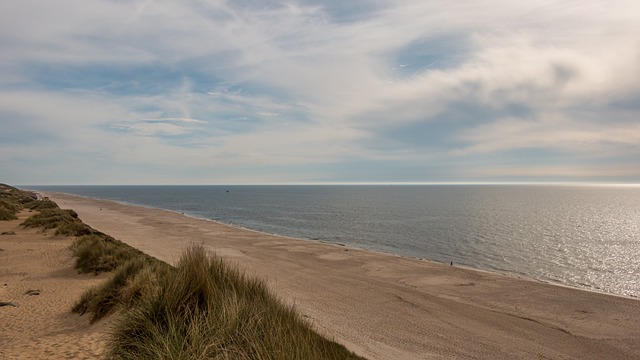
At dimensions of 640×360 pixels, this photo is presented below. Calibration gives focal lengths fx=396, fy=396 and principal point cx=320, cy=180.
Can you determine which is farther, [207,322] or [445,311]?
[445,311]

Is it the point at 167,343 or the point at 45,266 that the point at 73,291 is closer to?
the point at 45,266

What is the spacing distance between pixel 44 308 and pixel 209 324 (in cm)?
827

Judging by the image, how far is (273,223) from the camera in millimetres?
63906

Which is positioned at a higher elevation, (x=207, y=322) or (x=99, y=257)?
(x=207, y=322)

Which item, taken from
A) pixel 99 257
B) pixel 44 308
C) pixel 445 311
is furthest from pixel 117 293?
pixel 445 311

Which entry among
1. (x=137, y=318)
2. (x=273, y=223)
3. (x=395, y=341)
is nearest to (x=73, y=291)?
(x=137, y=318)

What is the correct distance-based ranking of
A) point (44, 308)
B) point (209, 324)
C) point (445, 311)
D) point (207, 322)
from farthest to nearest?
point (445, 311) < point (44, 308) < point (209, 324) < point (207, 322)

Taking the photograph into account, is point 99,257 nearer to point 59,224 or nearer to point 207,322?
point 207,322

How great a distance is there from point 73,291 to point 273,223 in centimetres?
5087

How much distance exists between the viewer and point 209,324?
6160 mm

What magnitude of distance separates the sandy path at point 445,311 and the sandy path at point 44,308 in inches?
204

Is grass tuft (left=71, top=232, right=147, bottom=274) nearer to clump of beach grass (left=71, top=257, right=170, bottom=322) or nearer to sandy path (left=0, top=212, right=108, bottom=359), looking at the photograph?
sandy path (left=0, top=212, right=108, bottom=359)

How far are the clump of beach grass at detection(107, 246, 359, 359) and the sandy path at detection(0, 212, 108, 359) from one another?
173cm

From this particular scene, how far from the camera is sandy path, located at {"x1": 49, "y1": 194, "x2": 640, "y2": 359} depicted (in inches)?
526
